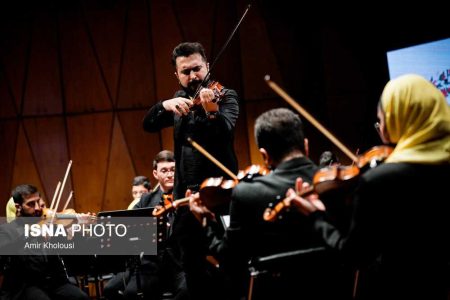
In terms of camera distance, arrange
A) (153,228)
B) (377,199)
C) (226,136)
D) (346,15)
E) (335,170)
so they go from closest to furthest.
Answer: (377,199) < (335,170) < (226,136) < (153,228) < (346,15)

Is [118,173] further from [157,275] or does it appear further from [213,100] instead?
[213,100]

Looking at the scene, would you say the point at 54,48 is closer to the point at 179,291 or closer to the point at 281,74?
the point at 281,74

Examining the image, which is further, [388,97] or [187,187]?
[187,187]

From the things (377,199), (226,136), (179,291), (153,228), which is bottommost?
(179,291)

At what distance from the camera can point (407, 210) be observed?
6.00 feet

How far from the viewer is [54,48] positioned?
6555 millimetres

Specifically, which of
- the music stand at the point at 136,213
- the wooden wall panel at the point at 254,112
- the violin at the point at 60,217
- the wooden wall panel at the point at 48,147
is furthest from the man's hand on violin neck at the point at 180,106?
the wooden wall panel at the point at 48,147

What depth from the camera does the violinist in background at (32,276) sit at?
367 centimetres

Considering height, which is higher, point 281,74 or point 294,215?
point 281,74

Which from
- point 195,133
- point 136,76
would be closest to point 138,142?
point 136,76

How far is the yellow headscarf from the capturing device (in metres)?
1.86

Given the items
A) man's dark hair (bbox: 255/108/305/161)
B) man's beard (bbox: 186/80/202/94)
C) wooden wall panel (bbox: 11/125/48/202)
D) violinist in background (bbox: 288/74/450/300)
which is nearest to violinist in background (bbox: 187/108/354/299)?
man's dark hair (bbox: 255/108/305/161)

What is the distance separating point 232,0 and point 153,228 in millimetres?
3869

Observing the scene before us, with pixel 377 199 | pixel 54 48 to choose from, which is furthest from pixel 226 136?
pixel 54 48
